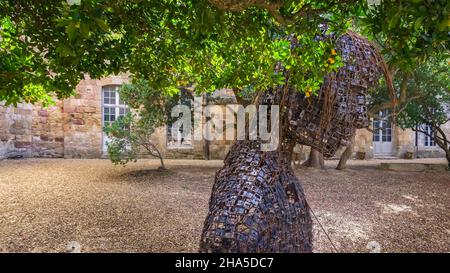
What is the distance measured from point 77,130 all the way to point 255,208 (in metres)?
10.7

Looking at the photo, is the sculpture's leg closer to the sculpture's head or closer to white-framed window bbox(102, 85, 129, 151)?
the sculpture's head

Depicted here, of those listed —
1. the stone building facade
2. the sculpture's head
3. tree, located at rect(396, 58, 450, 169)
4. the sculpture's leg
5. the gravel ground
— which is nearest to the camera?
the sculpture's leg

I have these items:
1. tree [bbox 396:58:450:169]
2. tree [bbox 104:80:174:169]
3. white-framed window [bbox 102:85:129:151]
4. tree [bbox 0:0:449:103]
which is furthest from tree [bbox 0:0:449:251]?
white-framed window [bbox 102:85:129:151]

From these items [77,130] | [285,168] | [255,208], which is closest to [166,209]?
[285,168]

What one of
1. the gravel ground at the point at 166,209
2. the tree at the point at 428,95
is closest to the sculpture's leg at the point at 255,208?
the gravel ground at the point at 166,209

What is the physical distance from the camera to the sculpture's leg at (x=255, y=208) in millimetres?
1689

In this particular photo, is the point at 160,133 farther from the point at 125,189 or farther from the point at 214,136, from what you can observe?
the point at 125,189

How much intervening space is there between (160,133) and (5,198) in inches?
250

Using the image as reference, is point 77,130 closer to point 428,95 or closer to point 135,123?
Answer: point 135,123

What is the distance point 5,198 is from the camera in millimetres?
5309

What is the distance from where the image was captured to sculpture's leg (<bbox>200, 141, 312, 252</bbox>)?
1.69 m

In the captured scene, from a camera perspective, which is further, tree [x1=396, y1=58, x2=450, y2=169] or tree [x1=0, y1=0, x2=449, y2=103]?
tree [x1=396, y1=58, x2=450, y2=169]

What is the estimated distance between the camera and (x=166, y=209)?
4.97 m

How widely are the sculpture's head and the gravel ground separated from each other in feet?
6.45
